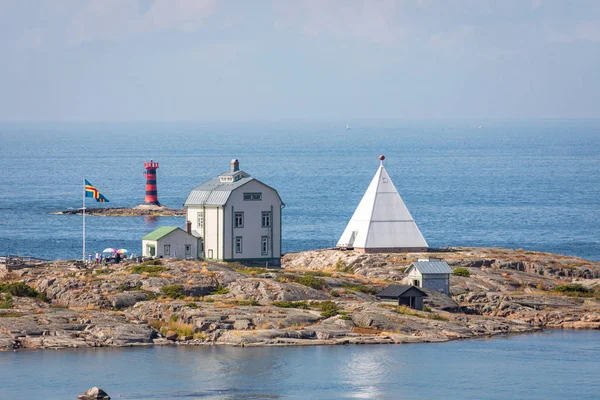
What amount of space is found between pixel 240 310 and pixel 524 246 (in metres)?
51.6

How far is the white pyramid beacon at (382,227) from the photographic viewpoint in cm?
7725

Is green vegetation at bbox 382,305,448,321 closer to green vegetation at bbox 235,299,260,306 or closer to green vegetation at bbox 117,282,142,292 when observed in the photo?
green vegetation at bbox 235,299,260,306

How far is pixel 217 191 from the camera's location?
7138 centimetres

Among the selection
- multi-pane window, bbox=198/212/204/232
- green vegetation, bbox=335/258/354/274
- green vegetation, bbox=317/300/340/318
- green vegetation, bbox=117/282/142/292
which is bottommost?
green vegetation, bbox=317/300/340/318

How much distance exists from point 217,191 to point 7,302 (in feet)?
44.3

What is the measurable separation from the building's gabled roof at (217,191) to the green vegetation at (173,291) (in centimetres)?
766

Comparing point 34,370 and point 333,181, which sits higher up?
point 333,181

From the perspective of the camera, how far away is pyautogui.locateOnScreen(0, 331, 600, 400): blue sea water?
51.6 meters

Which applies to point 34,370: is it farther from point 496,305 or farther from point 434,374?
point 496,305


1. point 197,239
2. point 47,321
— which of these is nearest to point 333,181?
point 197,239

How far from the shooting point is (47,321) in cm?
5925

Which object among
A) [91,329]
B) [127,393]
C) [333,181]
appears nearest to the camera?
[127,393]

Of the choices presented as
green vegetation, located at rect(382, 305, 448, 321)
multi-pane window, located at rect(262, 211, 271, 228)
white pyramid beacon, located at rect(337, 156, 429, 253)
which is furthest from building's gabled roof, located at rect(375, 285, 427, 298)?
white pyramid beacon, located at rect(337, 156, 429, 253)

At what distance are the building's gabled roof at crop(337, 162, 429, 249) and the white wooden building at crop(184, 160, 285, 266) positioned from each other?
6.85 meters
